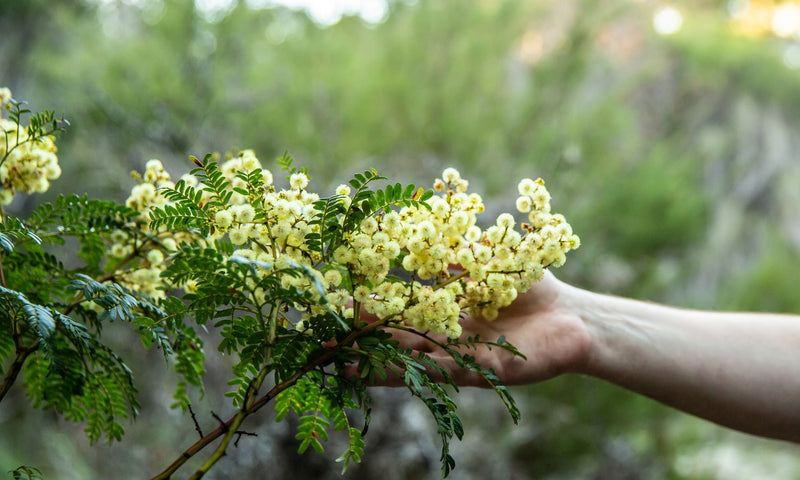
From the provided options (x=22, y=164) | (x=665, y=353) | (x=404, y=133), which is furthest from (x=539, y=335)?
(x=404, y=133)

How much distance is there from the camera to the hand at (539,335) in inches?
30.4

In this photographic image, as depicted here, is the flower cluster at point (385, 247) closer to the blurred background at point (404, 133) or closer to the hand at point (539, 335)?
the hand at point (539, 335)

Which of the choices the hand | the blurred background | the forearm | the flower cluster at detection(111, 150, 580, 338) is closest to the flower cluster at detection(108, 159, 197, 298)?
the flower cluster at detection(111, 150, 580, 338)

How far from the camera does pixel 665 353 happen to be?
33.4 inches

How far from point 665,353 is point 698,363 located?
0.05 m

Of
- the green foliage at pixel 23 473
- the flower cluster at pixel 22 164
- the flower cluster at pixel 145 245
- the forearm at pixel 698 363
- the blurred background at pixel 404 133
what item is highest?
the blurred background at pixel 404 133

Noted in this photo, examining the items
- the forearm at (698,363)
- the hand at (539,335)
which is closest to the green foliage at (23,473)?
the hand at (539,335)

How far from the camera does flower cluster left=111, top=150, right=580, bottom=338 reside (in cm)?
49

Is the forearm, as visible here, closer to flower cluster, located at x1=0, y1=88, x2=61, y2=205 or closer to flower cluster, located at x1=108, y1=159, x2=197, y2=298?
flower cluster, located at x1=108, y1=159, x2=197, y2=298

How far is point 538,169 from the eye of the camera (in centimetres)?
279

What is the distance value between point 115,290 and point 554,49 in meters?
3.09

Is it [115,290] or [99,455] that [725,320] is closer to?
[115,290]

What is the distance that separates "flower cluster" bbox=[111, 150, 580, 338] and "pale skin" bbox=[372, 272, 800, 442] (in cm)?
24

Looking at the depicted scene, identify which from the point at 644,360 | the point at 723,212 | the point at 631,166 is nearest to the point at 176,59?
the point at 631,166
